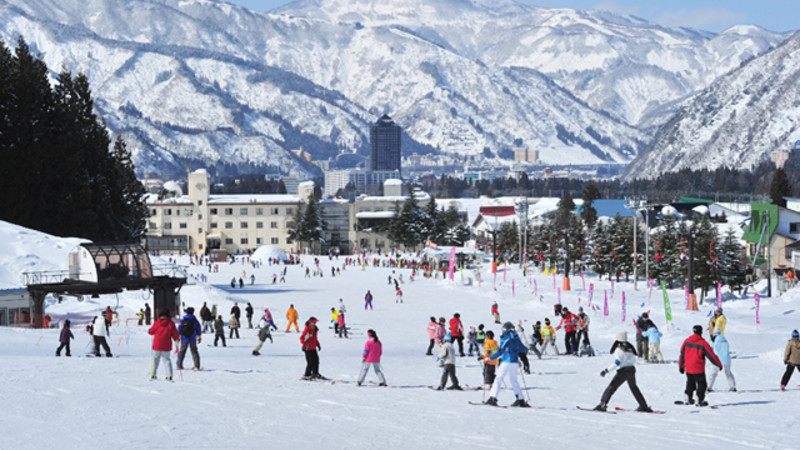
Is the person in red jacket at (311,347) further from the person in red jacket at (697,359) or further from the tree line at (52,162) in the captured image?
the tree line at (52,162)

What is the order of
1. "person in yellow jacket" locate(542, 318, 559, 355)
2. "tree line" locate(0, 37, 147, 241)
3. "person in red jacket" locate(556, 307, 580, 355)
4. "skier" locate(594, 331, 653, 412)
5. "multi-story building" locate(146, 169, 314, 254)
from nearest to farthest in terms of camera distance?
"skier" locate(594, 331, 653, 412) → "person in yellow jacket" locate(542, 318, 559, 355) → "person in red jacket" locate(556, 307, 580, 355) → "tree line" locate(0, 37, 147, 241) → "multi-story building" locate(146, 169, 314, 254)

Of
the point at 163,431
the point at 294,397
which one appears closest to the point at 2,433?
the point at 163,431

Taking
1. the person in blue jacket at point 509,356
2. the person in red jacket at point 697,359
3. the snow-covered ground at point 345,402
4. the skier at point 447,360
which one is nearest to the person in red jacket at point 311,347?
the snow-covered ground at point 345,402

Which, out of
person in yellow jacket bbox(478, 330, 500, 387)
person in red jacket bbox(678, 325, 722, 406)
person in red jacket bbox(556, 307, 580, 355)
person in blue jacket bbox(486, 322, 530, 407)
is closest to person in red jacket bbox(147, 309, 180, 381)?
person in yellow jacket bbox(478, 330, 500, 387)

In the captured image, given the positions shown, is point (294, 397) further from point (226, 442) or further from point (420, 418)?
point (226, 442)

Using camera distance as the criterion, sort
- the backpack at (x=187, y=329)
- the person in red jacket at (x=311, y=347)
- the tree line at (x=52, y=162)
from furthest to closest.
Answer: the tree line at (x=52, y=162), the backpack at (x=187, y=329), the person in red jacket at (x=311, y=347)

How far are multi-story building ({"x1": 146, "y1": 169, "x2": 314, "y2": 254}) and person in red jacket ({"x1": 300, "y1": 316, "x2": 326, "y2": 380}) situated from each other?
372 ft

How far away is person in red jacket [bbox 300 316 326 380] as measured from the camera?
19984 millimetres

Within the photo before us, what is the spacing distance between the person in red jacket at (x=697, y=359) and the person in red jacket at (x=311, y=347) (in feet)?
23.3

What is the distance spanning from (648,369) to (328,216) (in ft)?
373

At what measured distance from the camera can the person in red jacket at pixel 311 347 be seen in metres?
20.0

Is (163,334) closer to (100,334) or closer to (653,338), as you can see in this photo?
(100,334)

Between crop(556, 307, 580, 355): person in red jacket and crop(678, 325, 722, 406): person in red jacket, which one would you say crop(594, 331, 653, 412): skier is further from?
crop(556, 307, 580, 355): person in red jacket

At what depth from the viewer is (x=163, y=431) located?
46.8 ft
